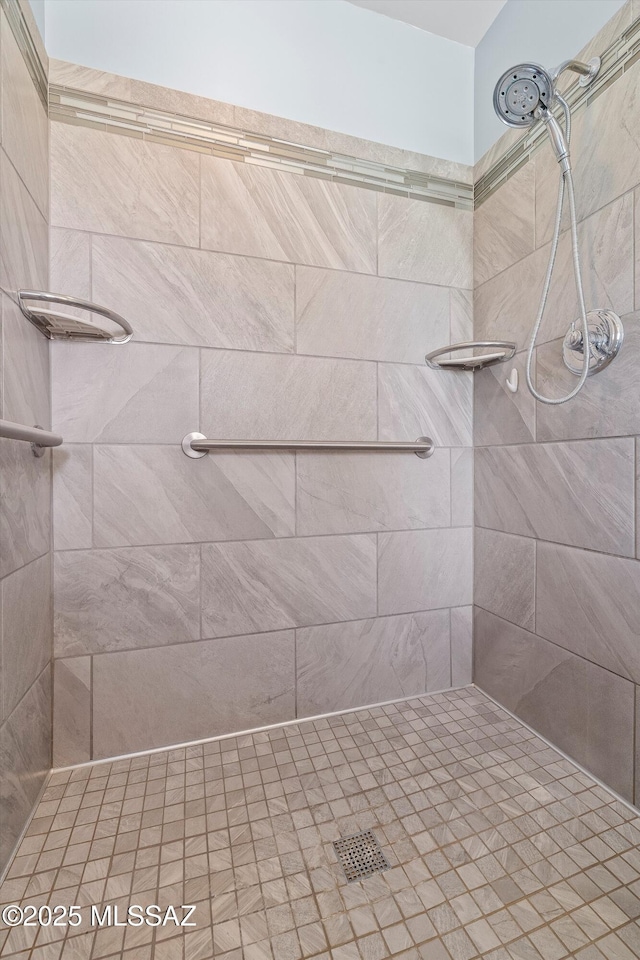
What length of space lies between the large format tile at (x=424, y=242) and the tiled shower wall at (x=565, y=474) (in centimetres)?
6

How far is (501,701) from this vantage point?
1357 millimetres

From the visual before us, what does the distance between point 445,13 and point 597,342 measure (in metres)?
1.20

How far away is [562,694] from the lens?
3.72 ft

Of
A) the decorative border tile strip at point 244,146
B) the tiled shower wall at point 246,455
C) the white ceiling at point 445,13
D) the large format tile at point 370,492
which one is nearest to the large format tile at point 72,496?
the tiled shower wall at point 246,455

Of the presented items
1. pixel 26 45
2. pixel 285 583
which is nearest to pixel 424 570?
pixel 285 583

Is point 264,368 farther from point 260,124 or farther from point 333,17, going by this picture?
point 333,17

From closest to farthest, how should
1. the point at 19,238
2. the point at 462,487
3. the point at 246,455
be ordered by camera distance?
the point at 19,238, the point at 246,455, the point at 462,487

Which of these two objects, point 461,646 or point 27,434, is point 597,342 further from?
point 27,434

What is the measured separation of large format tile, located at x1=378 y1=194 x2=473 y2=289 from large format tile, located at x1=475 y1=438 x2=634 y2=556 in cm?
60

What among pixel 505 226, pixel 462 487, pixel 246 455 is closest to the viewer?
pixel 246 455

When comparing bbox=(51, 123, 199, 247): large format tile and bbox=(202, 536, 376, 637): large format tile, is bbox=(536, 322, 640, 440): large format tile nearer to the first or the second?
bbox=(202, 536, 376, 637): large format tile

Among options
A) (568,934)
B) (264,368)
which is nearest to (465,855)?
(568,934)

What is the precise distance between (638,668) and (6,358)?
1.45 meters

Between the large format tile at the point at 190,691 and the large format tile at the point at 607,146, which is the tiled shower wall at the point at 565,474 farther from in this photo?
the large format tile at the point at 190,691
